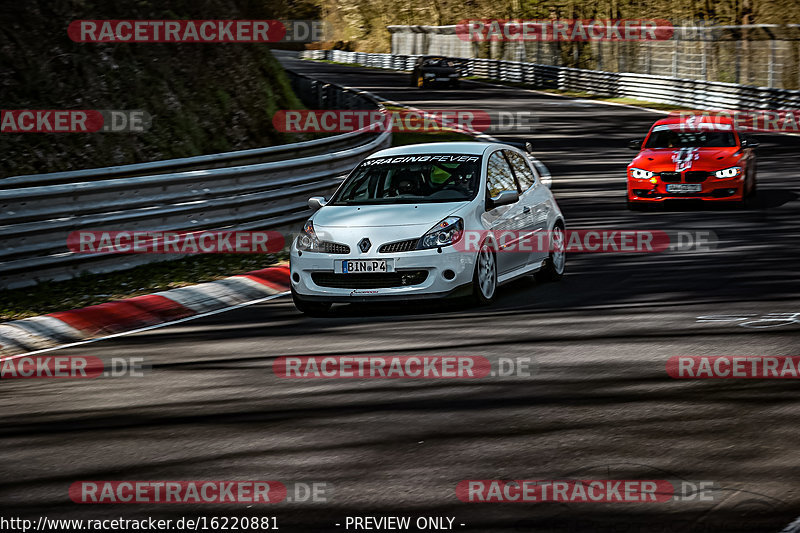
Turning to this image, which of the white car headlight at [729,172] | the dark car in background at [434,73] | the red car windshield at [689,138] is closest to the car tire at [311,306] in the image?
the white car headlight at [729,172]

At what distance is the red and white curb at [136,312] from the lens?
33.9 ft

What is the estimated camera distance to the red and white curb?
33.9 feet

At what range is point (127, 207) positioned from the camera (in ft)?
44.3

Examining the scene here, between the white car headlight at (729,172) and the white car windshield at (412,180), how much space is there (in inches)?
307

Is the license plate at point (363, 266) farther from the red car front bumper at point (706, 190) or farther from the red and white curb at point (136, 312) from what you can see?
the red car front bumper at point (706, 190)

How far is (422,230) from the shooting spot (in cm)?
1095

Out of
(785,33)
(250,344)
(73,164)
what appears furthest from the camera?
(785,33)

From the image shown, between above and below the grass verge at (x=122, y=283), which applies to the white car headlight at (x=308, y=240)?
above

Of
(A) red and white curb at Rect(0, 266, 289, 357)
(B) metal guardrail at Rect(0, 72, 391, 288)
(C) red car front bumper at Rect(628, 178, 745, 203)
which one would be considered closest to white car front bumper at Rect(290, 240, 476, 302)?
(A) red and white curb at Rect(0, 266, 289, 357)

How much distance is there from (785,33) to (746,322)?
46.8 meters

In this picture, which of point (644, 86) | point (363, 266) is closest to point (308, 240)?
point (363, 266)

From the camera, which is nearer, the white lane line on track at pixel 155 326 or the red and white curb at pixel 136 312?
the white lane line on track at pixel 155 326

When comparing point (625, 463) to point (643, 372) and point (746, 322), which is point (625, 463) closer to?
point (643, 372)

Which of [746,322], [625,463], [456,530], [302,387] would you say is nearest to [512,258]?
[746,322]
